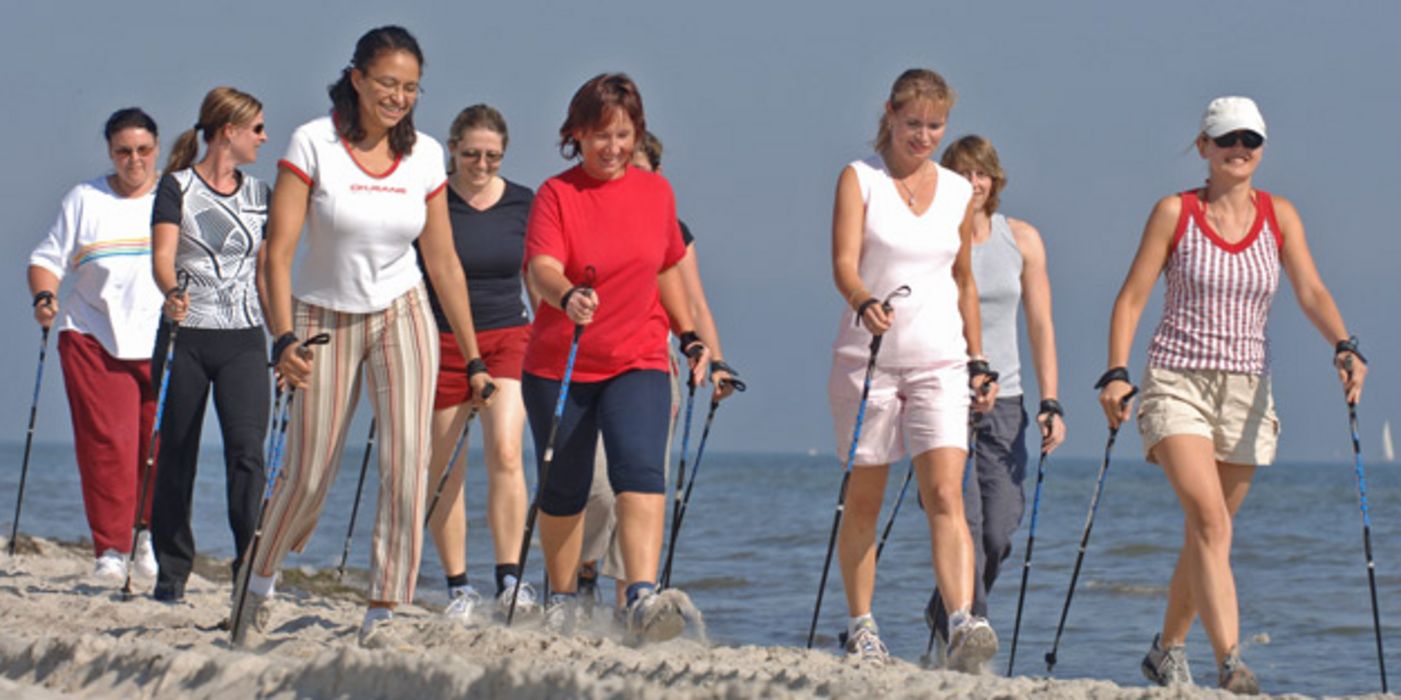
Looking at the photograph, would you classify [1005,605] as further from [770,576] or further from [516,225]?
[516,225]

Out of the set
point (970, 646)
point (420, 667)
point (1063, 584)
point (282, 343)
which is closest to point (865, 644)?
point (970, 646)

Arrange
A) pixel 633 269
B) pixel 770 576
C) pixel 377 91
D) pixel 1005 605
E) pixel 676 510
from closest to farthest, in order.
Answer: pixel 377 91, pixel 633 269, pixel 676 510, pixel 1005 605, pixel 770 576

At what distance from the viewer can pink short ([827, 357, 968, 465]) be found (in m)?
6.84

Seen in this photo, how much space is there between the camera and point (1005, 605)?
44.1 feet

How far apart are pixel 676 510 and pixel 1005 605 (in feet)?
20.8

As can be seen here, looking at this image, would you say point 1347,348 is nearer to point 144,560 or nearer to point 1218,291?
point 1218,291

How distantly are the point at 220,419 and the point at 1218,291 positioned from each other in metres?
3.82

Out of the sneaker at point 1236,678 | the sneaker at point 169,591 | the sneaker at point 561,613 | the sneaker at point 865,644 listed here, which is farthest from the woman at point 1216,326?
the sneaker at point 169,591

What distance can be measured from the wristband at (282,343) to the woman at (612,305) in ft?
2.64

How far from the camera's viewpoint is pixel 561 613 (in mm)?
7242

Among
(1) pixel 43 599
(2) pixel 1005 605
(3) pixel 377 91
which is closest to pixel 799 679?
(3) pixel 377 91

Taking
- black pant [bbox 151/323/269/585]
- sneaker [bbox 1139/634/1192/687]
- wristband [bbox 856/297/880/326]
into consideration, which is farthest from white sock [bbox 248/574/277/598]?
sneaker [bbox 1139/634/1192/687]

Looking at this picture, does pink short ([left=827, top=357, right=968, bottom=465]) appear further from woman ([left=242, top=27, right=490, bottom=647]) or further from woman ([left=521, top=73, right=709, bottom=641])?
woman ([left=242, top=27, right=490, bottom=647])

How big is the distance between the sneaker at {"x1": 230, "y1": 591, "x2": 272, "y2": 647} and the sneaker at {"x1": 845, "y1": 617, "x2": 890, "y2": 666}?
1.94m
